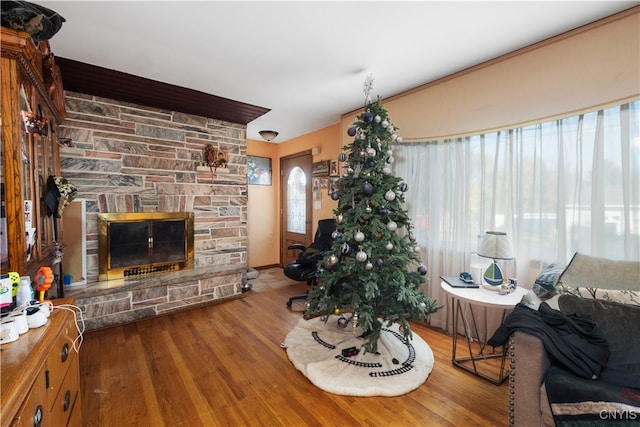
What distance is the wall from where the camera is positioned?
5.99ft

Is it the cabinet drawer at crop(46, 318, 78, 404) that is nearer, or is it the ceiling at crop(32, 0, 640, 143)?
the cabinet drawer at crop(46, 318, 78, 404)

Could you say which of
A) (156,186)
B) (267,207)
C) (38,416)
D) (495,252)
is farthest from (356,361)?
(267,207)

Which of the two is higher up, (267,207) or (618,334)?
(267,207)

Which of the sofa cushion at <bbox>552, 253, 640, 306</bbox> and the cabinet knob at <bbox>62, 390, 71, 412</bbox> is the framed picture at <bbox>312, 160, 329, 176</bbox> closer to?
the sofa cushion at <bbox>552, 253, 640, 306</bbox>

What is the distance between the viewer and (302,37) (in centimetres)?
211

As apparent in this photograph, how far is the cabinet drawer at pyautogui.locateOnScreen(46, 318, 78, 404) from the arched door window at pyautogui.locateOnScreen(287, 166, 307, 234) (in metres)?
3.74

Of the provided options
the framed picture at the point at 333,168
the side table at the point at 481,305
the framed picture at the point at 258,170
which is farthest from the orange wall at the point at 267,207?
the side table at the point at 481,305

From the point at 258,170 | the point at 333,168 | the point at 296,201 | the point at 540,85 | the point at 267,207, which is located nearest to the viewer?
the point at 540,85

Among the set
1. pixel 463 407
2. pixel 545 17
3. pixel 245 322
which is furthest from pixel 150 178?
pixel 545 17

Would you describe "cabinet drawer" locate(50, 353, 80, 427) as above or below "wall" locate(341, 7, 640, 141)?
below

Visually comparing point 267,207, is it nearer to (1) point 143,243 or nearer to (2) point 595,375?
(1) point 143,243

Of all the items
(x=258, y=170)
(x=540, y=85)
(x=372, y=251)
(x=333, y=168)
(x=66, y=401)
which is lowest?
(x=66, y=401)

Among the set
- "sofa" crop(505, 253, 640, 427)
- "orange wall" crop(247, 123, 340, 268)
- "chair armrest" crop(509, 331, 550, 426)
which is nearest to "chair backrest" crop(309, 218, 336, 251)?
"orange wall" crop(247, 123, 340, 268)

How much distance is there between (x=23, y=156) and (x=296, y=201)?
151 inches
